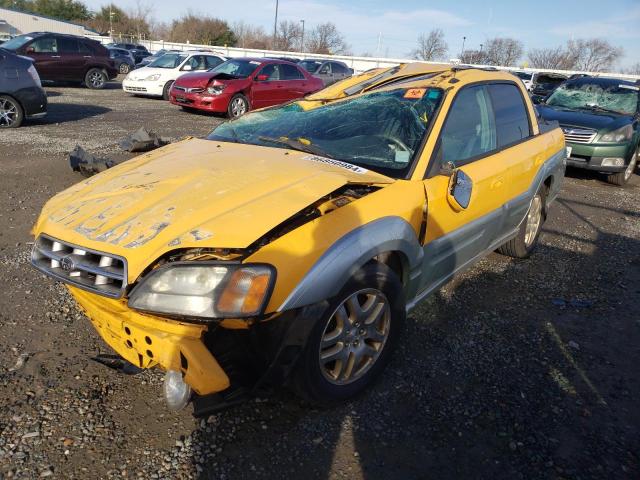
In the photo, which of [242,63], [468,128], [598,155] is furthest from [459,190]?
[242,63]

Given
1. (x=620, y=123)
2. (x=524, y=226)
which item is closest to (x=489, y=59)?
(x=620, y=123)

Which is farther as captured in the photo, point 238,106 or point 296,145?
point 238,106

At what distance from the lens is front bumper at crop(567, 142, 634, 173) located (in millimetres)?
7863

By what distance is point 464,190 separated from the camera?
9.68 feet

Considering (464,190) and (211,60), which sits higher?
(211,60)

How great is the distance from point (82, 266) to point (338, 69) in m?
18.3

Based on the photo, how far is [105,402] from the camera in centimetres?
245

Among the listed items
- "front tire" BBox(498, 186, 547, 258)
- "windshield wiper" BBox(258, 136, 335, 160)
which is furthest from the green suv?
"windshield wiper" BBox(258, 136, 335, 160)

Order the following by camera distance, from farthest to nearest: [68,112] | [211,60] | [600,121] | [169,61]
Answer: [211,60] → [169,61] → [68,112] → [600,121]

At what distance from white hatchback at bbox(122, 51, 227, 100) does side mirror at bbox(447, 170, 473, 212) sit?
1410 centimetres

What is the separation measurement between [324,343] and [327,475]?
1.85ft

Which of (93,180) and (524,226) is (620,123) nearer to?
(524,226)

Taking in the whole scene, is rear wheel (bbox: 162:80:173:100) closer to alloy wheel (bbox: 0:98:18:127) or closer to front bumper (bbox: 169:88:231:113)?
front bumper (bbox: 169:88:231:113)

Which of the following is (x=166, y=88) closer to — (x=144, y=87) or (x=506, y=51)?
(x=144, y=87)
